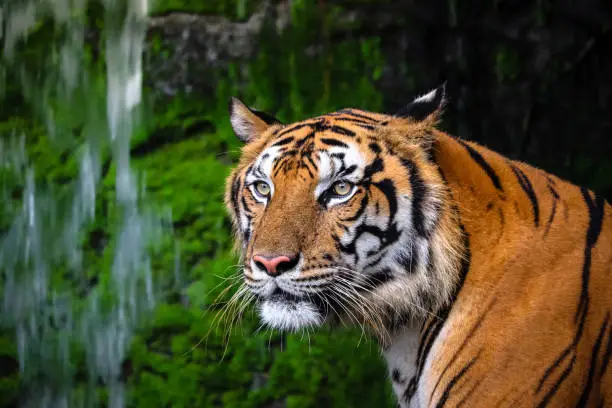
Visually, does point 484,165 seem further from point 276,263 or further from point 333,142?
point 276,263

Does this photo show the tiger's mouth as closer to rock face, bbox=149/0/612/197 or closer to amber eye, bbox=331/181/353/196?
amber eye, bbox=331/181/353/196

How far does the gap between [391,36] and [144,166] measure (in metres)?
1.57

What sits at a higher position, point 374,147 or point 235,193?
point 374,147

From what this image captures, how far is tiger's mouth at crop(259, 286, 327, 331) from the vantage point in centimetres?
241

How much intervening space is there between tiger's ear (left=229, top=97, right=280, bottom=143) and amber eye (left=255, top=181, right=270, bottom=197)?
314mm

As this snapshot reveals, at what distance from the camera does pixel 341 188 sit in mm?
2455

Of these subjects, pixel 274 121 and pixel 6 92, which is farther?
pixel 6 92

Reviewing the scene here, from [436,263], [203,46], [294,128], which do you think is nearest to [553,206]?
[436,263]

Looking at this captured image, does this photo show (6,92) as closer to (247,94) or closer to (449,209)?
(247,94)

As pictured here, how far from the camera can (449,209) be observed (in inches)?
95.6

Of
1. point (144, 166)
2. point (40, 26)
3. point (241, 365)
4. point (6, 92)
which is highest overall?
point (40, 26)

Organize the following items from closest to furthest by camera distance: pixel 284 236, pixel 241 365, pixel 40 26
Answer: pixel 284 236, pixel 241 365, pixel 40 26

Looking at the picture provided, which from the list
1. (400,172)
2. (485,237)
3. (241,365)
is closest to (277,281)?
(400,172)

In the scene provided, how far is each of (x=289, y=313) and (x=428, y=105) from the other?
0.75 m
